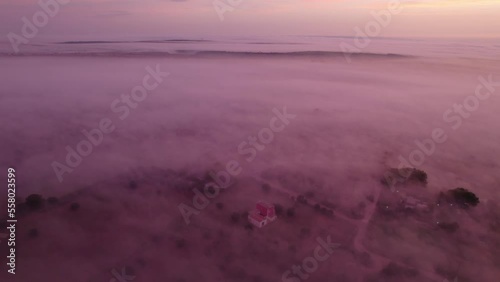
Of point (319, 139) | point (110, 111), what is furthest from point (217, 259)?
point (110, 111)

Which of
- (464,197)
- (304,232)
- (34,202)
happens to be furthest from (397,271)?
(34,202)

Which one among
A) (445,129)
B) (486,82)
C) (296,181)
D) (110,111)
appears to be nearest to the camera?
(296,181)

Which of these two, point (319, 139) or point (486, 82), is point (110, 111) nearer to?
point (319, 139)

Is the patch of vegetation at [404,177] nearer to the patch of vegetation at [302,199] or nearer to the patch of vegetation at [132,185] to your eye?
the patch of vegetation at [302,199]

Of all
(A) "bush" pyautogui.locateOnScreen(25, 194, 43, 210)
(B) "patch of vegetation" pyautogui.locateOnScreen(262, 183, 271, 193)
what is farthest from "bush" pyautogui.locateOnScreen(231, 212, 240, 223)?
(A) "bush" pyautogui.locateOnScreen(25, 194, 43, 210)

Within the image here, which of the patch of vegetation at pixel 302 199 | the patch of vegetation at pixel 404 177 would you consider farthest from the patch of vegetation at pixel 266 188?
the patch of vegetation at pixel 404 177
